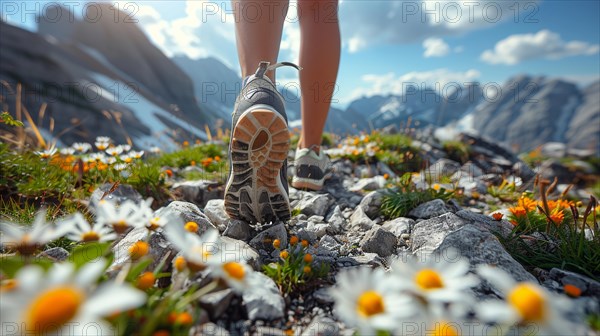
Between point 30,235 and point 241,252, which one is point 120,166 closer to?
point 241,252

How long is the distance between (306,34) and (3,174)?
8.38 feet

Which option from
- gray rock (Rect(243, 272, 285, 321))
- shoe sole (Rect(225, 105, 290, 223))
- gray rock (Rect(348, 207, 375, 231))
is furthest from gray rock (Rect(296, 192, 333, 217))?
gray rock (Rect(243, 272, 285, 321))

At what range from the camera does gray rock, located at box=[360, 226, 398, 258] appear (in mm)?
1717

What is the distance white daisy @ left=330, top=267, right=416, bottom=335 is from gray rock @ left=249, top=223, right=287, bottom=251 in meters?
1.02

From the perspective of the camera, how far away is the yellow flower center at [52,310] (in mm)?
526

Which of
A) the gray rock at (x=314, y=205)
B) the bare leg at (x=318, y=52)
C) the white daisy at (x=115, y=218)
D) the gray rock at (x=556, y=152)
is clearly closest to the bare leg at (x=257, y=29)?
the bare leg at (x=318, y=52)

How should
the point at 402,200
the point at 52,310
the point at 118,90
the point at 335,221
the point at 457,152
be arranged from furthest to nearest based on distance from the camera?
the point at 118,90
the point at 457,152
the point at 402,200
the point at 335,221
the point at 52,310

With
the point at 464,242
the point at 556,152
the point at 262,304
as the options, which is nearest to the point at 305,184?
the point at 464,242

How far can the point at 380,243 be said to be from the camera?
173cm

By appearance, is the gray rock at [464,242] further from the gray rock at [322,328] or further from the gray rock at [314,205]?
the gray rock at [314,205]

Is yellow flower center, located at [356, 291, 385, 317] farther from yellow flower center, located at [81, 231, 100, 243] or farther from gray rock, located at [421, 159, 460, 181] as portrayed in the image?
gray rock, located at [421, 159, 460, 181]

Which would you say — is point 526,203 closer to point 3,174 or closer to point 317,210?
point 317,210

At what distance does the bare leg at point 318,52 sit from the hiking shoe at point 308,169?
1.20 feet

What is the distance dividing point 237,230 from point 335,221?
28.2 inches
